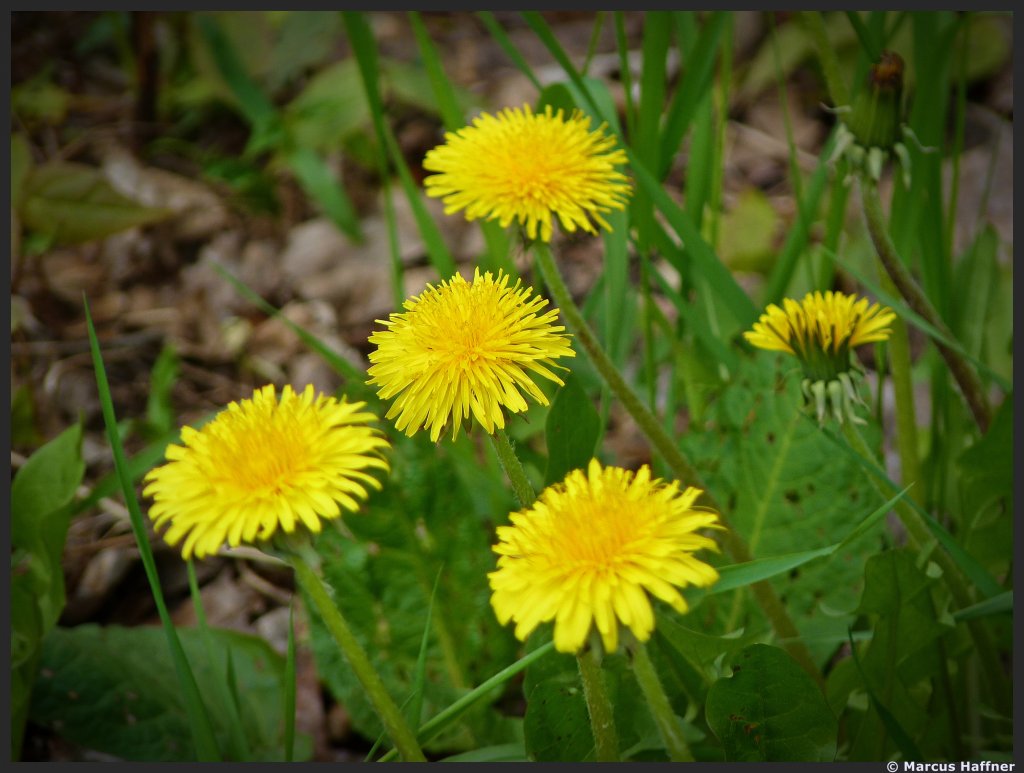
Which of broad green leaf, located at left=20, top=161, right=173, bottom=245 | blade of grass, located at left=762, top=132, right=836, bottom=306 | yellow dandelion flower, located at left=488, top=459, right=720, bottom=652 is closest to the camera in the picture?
yellow dandelion flower, located at left=488, top=459, right=720, bottom=652

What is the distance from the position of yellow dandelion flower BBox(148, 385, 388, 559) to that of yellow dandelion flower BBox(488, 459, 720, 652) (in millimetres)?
139

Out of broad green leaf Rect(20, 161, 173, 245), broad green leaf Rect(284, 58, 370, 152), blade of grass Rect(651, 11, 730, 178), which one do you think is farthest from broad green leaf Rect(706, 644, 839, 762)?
broad green leaf Rect(284, 58, 370, 152)

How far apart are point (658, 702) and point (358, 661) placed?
276 millimetres

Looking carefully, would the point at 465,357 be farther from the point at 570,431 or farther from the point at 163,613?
the point at 163,613

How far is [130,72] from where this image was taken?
2.63m

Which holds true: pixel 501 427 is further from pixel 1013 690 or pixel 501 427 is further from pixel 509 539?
pixel 1013 690

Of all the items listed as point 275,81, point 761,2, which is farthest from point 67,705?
point 275,81

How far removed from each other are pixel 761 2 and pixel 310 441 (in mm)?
908

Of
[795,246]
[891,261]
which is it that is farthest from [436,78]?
[891,261]

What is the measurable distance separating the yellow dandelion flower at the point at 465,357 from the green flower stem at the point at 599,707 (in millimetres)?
229

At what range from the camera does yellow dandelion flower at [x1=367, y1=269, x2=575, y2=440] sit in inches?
32.6

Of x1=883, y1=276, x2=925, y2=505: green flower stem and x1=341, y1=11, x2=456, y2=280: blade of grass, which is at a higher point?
x1=341, y1=11, x2=456, y2=280: blade of grass

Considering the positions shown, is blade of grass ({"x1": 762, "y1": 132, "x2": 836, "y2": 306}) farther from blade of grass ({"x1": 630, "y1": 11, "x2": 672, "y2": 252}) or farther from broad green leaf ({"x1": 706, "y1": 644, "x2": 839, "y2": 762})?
broad green leaf ({"x1": 706, "y1": 644, "x2": 839, "y2": 762})

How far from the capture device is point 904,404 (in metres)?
1.38
